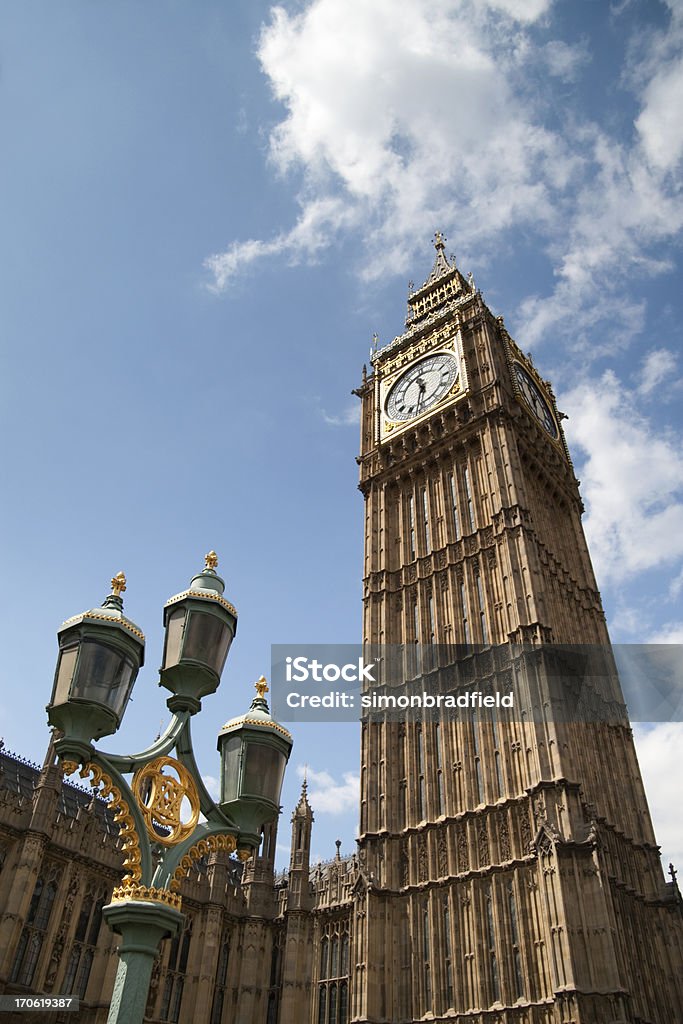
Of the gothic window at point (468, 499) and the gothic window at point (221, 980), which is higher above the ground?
the gothic window at point (468, 499)

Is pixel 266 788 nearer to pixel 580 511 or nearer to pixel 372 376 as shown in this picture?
pixel 580 511

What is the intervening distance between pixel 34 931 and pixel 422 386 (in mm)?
33561

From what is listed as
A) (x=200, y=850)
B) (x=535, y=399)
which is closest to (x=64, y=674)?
(x=200, y=850)

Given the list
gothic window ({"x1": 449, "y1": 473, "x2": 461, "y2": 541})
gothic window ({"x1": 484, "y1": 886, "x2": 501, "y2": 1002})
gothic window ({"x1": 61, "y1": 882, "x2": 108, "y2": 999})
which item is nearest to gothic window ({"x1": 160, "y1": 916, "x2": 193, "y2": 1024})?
gothic window ({"x1": 61, "y1": 882, "x2": 108, "y2": 999})

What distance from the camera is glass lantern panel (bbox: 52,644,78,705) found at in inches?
308

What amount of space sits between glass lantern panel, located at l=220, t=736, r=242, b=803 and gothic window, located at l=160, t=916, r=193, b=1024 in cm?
2533

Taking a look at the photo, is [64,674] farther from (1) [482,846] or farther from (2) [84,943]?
(2) [84,943]

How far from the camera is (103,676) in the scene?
7.94 m

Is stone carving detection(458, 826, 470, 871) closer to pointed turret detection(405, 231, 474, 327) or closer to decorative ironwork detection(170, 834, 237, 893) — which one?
decorative ironwork detection(170, 834, 237, 893)

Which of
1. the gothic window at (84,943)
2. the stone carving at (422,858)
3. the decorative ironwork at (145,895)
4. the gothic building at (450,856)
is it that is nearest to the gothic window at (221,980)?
the gothic building at (450,856)

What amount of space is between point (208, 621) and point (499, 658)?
24965 mm

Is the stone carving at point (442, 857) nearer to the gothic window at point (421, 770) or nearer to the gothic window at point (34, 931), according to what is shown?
the gothic window at point (421, 770)

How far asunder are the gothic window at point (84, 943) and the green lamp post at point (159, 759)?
23991 millimetres

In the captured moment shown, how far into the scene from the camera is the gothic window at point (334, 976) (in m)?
30.7
